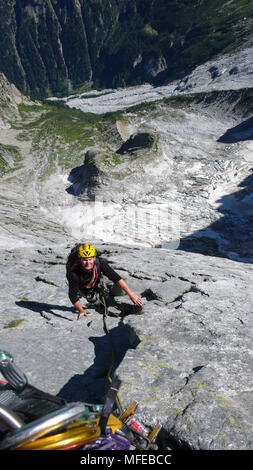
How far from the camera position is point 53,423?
2674mm

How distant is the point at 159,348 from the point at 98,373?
4.05 ft

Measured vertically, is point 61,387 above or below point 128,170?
below

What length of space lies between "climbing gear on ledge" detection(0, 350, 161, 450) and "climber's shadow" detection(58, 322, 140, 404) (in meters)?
1.70

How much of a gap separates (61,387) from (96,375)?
2.24 ft

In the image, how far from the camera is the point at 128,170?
41.9 metres

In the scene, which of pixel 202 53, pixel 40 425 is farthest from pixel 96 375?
pixel 202 53

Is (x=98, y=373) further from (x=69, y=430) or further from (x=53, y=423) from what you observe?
(x=53, y=423)

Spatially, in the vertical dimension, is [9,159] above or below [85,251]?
above

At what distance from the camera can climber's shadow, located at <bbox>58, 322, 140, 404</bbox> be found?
17.4 feet

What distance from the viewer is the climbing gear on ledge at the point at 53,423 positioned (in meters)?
2.58

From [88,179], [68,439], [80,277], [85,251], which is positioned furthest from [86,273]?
[88,179]

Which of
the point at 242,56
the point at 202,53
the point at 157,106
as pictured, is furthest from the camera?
the point at 202,53

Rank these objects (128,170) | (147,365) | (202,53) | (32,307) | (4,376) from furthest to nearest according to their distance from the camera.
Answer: (202,53) < (128,170) < (32,307) < (147,365) < (4,376)

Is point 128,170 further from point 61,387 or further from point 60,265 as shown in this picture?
point 61,387
